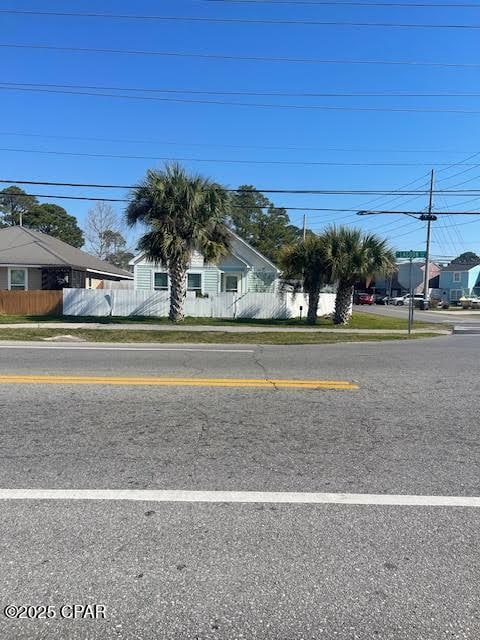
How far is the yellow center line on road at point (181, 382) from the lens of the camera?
805cm

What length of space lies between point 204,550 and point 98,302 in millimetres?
24573

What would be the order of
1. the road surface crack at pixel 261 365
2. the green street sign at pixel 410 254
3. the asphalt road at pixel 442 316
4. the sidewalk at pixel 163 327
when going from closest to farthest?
the road surface crack at pixel 261 365, the sidewalk at pixel 163 327, the green street sign at pixel 410 254, the asphalt road at pixel 442 316

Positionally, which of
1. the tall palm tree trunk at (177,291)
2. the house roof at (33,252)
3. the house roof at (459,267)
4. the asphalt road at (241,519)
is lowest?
the asphalt road at (241,519)

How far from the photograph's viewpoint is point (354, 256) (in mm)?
22125

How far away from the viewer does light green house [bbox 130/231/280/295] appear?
3116 centimetres

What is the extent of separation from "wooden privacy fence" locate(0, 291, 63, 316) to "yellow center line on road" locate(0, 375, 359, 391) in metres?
18.7

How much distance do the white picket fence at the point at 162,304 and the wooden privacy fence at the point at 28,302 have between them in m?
0.71

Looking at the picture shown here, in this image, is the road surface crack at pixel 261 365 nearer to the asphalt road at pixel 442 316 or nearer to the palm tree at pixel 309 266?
the palm tree at pixel 309 266

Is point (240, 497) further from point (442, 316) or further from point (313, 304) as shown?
point (442, 316)

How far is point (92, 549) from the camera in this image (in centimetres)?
306

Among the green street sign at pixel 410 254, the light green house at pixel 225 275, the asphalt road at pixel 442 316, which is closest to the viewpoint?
the green street sign at pixel 410 254

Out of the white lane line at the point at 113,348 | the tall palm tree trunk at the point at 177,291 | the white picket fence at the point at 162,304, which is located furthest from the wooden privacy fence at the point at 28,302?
the white lane line at the point at 113,348

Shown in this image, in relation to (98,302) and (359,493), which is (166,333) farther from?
(359,493)

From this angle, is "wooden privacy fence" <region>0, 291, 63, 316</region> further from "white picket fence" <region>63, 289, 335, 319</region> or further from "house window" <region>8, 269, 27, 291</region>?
"house window" <region>8, 269, 27, 291</region>
